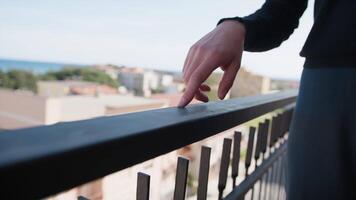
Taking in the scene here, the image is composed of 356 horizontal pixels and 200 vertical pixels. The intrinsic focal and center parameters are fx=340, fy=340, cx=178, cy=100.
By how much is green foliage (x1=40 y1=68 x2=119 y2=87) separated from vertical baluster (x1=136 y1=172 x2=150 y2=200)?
60.0 feet

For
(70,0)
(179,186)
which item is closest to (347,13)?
(179,186)

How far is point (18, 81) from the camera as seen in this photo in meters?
Answer: 18.6

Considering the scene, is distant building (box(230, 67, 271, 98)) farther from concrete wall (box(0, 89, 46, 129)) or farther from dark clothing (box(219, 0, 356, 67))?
concrete wall (box(0, 89, 46, 129))

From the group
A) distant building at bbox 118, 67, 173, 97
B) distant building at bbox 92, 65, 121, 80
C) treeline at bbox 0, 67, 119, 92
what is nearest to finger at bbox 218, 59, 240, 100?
distant building at bbox 92, 65, 121, 80

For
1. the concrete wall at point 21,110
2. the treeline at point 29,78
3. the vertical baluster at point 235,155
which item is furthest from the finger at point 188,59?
the treeline at point 29,78

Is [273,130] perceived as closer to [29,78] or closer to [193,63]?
[193,63]

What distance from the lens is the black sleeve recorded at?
0.48 metres

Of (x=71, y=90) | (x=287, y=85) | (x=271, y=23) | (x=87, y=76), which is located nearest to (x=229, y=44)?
(x=271, y=23)

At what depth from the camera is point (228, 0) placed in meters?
1.70

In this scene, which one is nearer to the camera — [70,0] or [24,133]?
[24,133]

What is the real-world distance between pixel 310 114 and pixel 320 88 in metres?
0.04

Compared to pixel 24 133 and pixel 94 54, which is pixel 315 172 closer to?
pixel 24 133

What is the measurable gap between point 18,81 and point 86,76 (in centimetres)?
368

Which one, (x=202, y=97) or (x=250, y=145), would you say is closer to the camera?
→ (x=202, y=97)
